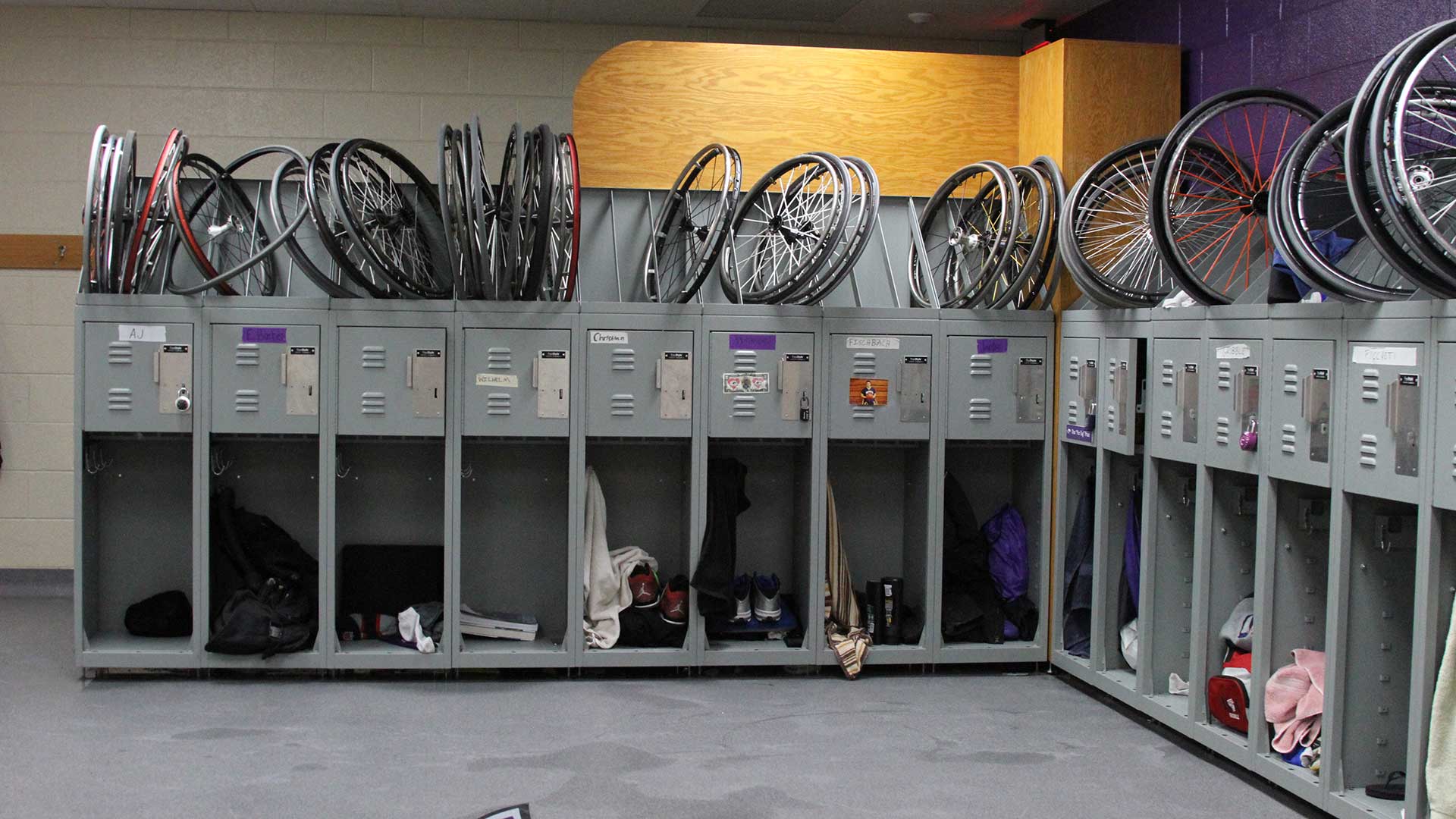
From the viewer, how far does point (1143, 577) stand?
173 inches

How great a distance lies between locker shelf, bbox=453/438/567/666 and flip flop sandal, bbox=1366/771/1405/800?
2984 millimetres

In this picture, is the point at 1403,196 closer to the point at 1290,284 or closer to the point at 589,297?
the point at 1290,284

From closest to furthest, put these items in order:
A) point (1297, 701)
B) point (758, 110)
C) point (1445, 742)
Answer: point (1445, 742) < point (1297, 701) < point (758, 110)

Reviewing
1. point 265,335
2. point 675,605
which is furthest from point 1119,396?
point 265,335

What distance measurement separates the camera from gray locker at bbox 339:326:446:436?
4.80m

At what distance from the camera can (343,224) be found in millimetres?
4672

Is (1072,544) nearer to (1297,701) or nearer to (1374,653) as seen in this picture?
(1297,701)

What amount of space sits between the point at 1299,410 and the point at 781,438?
6.52 feet

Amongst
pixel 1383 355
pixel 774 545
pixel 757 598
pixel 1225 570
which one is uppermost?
pixel 1383 355

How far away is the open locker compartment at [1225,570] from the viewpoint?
4062mm

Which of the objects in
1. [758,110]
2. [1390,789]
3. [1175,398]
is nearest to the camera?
[1390,789]

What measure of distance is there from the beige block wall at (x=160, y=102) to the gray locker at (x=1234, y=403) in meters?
3.97

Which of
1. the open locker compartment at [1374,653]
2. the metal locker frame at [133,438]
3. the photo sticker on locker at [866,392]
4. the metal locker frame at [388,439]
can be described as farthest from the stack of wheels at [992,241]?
the metal locker frame at [133,438]

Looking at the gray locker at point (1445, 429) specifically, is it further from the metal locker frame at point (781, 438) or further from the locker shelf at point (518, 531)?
the locker shelf at point (518, 531)
